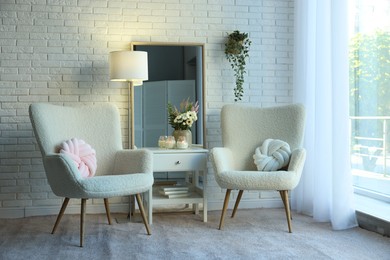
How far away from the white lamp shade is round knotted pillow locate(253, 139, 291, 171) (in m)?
1.13

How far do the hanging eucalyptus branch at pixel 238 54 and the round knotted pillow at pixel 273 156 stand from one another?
663mm

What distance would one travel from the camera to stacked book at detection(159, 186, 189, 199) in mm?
4070

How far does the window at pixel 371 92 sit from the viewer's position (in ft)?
13.5

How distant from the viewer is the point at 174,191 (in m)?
4.09

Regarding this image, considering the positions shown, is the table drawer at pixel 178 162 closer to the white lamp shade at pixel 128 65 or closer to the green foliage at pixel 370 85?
the white lamp shade at pixel 128 65

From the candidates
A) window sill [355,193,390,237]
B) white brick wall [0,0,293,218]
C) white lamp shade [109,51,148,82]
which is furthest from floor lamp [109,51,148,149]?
window sill [355,193,390,237]

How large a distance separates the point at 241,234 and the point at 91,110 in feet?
5.03

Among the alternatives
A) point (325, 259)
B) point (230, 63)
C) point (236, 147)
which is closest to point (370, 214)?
point (325, 259)

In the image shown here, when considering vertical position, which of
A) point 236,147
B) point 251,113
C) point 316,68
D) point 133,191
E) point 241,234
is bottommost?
point 241,234

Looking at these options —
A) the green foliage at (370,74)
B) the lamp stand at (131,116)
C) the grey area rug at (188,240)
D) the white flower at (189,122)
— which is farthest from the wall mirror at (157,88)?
the green foliage at (370,74)

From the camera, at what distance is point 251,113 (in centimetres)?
423

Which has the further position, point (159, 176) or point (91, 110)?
Answer: point (159, 176)

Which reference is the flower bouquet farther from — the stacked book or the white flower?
the stacked book

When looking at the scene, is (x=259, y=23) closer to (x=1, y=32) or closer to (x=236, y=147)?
(x=236, y=147)
